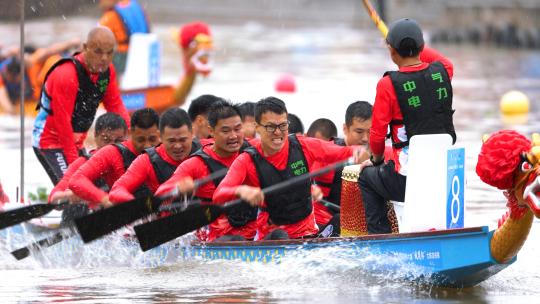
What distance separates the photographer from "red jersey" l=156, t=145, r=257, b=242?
9078 mm

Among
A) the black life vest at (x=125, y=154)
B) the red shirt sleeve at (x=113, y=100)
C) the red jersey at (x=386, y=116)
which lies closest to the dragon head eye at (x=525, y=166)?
the red jersey at (x=386, y=116)

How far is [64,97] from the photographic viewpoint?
35.6 ft

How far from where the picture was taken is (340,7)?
150ft

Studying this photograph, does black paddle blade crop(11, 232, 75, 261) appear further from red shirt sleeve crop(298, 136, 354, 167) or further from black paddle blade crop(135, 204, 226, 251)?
red shirt sleeve crop(298, 136, 354, 167)

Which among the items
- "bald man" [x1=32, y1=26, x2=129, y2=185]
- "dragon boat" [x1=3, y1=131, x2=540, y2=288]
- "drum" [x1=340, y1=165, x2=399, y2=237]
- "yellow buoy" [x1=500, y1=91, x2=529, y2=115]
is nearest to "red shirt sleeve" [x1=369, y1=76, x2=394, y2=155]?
"dragon boat" [x1=3, y1=131, x2=540, y2=288]

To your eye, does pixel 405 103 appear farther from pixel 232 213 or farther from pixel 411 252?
pixel 232 213

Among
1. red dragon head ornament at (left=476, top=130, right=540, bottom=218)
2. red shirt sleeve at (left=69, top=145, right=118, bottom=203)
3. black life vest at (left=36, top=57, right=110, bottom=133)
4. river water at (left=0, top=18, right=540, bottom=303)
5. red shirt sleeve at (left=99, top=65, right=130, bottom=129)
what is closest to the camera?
red dragon head ornament at (left=476, top=130, right=540, bottom=218)

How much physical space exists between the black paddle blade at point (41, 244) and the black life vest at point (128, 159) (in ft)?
2.40

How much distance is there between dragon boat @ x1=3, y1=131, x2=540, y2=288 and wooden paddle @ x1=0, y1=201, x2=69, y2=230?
68.7 inches

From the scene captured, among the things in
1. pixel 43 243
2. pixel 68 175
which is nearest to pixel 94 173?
pixel 68 175

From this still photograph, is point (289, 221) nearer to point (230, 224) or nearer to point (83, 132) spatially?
point (230, 224)

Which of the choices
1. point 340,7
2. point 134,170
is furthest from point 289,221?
point 340,7

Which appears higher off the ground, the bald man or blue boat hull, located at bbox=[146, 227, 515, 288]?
the bald man

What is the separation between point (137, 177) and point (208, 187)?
0.52 m
